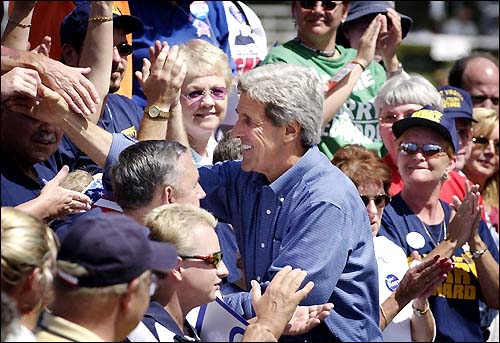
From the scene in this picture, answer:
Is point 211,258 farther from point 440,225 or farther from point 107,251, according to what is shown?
point 440,225

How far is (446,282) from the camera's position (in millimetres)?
5746

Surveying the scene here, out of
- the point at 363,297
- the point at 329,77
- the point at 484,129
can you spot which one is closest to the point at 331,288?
the point at 363,297

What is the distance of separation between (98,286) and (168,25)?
3438mm

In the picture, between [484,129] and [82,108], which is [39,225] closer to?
[82,108]

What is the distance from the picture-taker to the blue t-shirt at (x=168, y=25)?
6.34m

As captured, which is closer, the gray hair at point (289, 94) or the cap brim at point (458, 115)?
the gray hair at point (289, 94)

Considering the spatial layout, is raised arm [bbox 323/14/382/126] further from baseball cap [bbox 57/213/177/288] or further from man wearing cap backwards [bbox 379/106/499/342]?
baseball cap [bbox 57/213/177/288]

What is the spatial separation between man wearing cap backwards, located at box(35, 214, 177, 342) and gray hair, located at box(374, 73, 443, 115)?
3.25 meters

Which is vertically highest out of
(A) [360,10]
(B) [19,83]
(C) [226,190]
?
(B) [19,83]

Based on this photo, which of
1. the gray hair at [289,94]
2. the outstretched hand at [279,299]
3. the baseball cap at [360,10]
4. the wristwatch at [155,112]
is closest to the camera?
the outstretched hand at [279,299]

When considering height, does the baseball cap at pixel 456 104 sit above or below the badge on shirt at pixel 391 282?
above

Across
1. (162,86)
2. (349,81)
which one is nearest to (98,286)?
(162,86)

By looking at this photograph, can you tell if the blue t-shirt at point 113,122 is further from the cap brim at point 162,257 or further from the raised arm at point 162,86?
the cap brim at point 162,257

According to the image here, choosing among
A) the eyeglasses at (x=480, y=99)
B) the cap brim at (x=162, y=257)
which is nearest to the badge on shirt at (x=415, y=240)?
the cap brim at (x=162, y=257)
